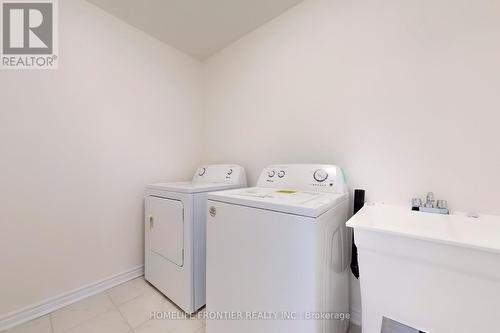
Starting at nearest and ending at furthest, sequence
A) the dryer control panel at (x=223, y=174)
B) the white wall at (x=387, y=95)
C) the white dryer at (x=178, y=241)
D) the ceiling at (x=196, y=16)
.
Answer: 1. the white wall at (x=387, y=95)
2. the white dryer at (x=178, y=241)
3. the ceiling at (x=196, y=16)
4. the dryer control panel at (x=223, y=174)

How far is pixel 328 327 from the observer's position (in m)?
0.90

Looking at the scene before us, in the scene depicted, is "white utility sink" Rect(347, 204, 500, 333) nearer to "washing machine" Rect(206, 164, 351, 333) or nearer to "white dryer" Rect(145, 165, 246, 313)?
"washing machine" Rect(206, 164, 351, 333)

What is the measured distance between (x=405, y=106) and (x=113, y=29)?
2.28 meters

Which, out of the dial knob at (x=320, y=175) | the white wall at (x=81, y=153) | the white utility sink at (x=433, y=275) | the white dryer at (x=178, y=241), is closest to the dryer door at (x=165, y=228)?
the white dryer at (x=178, y=241)

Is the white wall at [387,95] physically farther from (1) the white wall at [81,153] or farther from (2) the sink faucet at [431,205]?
(1) the white wall at [81,153]

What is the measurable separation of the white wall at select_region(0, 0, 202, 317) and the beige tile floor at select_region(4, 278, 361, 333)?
0.15 meters

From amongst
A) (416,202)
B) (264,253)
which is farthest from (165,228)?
(416,202)

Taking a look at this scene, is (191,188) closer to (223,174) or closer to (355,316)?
(223,174)

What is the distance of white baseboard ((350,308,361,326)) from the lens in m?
1.30

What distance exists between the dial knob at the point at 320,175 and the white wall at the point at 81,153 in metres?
1.49

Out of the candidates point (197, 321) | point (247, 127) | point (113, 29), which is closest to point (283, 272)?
point (197, 321)

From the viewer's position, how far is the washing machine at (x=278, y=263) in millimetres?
802

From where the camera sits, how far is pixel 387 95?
3.92 feet

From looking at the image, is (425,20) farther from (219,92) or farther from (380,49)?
(219,92)
